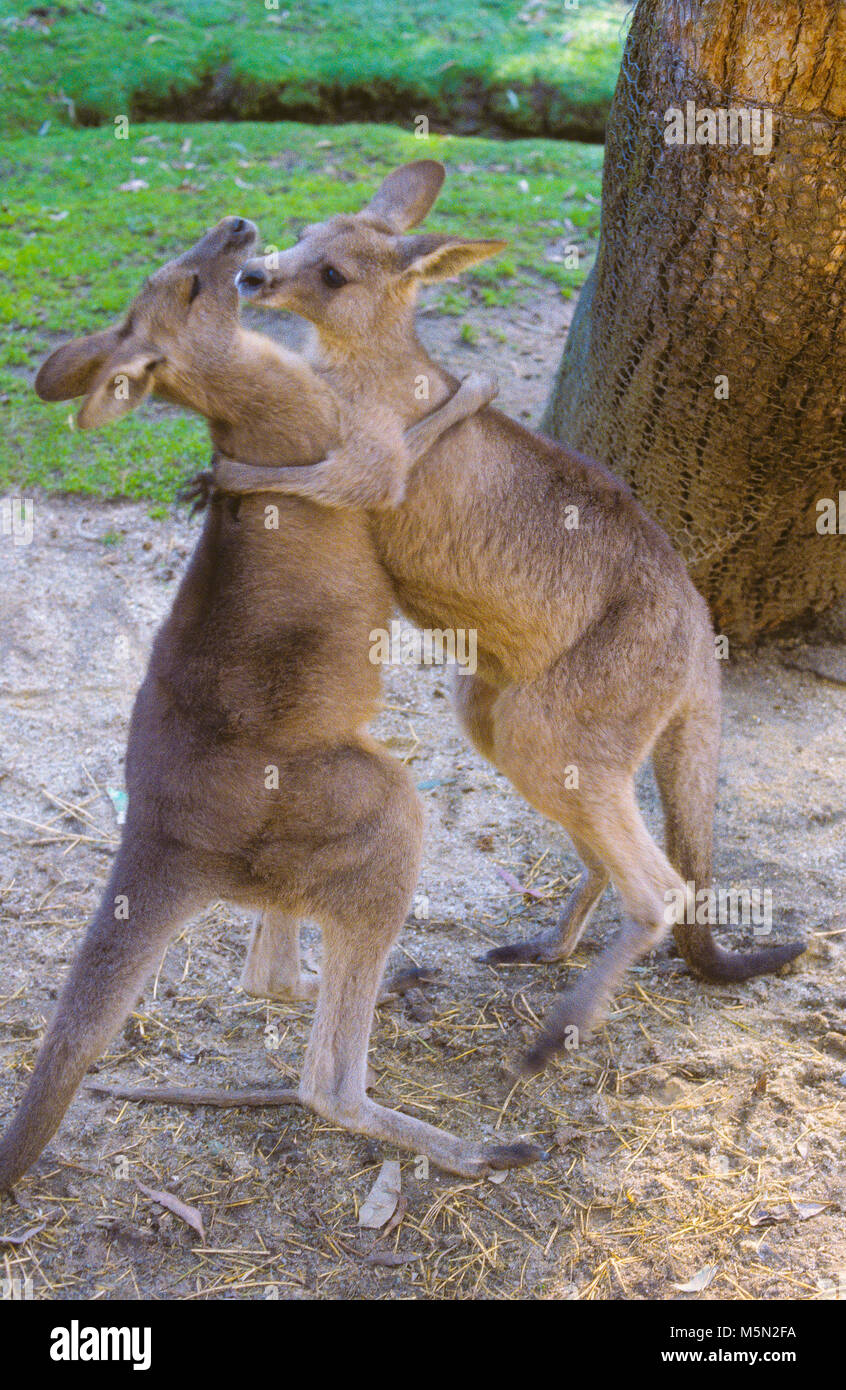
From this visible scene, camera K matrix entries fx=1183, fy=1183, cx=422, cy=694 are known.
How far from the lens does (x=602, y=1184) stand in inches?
137

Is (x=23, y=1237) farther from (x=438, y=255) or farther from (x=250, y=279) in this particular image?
(x=438, y=255)

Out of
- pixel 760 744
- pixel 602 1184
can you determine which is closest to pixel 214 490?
pixel 602 1184

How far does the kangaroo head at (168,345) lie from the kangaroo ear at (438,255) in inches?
20.6

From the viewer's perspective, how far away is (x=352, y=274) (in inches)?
157

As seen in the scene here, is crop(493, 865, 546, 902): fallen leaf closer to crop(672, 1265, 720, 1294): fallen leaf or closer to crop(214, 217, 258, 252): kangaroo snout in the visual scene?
crop(672, 1265, 720, 1294): fallen leaf

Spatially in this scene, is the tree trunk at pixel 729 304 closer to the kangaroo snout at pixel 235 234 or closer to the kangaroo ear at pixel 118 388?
the kangaroo snout at pixel 235 234

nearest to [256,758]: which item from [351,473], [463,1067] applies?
[351,473]

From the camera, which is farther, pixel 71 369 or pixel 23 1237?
pixel 71 369

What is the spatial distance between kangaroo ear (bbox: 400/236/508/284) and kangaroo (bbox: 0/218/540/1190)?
Answer: 0.66 m

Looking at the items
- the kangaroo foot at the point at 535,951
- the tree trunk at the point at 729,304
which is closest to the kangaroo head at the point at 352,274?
the tree trunk at the point at 729,304

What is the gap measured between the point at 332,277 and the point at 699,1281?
10.6 feet

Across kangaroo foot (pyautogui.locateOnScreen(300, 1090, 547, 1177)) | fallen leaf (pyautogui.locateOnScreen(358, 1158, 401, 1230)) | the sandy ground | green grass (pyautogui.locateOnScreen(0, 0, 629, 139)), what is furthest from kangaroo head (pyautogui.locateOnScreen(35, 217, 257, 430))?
green grass (pyautogui.locateOnScreen(0, 0, 629, 139))
